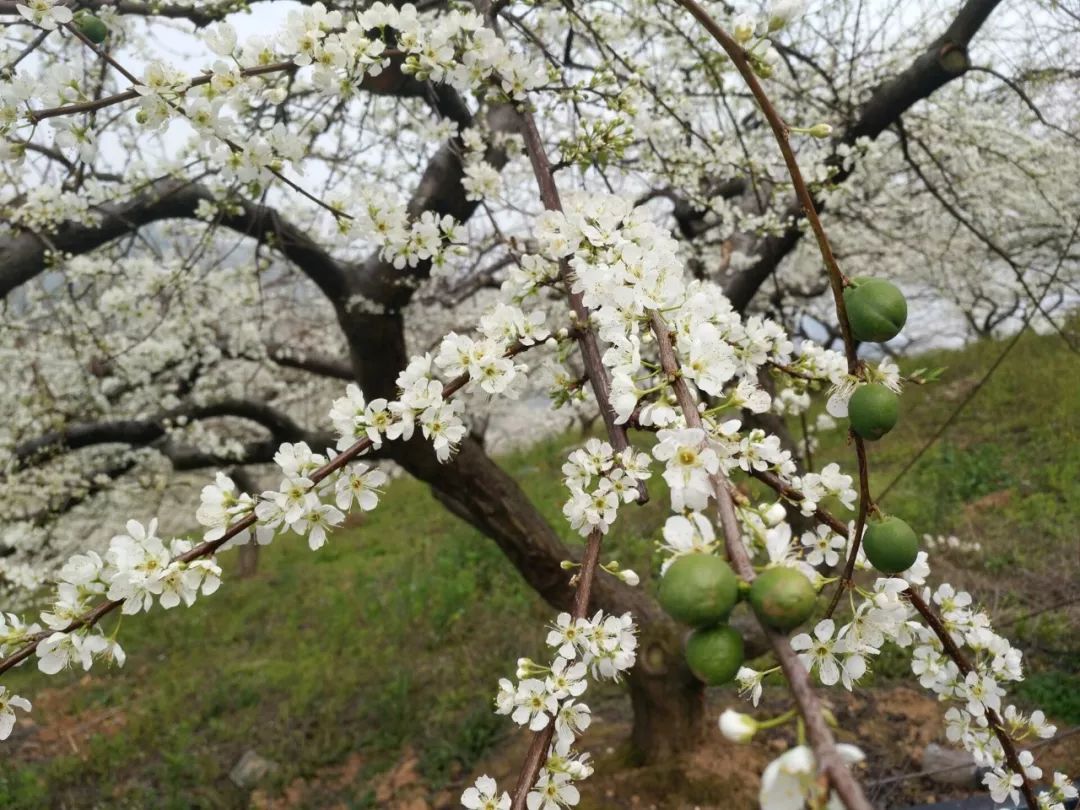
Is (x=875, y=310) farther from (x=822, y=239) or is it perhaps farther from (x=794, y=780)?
(x=794, y=780)

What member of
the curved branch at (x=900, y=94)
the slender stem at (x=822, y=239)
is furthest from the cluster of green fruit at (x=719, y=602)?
the curved branch at (x=900, y=94)

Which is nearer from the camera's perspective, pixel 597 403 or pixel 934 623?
pixel 934 623

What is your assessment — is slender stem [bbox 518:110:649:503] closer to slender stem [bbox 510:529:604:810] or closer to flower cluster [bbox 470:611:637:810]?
slender stem [bbox 510:529:604:810]

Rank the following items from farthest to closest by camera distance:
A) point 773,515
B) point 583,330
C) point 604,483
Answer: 1. point 583,330
2. point 604,483
3. point 773,515

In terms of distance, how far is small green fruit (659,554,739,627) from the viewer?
666 millimetres

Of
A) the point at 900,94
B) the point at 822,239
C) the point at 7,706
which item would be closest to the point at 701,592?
the point at 822,239

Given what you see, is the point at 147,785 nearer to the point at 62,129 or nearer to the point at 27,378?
the point at 27,378

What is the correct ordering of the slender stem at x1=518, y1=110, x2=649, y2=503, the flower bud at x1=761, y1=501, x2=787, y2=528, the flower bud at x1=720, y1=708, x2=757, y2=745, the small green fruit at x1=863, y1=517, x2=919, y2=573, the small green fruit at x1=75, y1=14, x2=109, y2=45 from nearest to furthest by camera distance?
the flower bud at x1=720, y1=708, x2=757, y2=745 → the flower bud at x1=761, y1=501, x2=787, y2=528 → the small green fruit at x1=863, y1=517, x2=919, y2=573 → the slender stem at x1=518, y1=110, x2=649, y2=503 → the small green fruit at x1=75, y1=14, x2=109, y2=45

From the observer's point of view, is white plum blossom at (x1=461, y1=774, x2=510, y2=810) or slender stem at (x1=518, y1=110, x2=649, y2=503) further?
slender stem at (x1=518, y1=110, x2=649, y2=503)

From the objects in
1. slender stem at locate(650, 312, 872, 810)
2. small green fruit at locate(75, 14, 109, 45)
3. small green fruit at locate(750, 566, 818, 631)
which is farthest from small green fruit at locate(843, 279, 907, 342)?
small green fruit at locate(75, 14, 109, 45)

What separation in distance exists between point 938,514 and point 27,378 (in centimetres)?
756

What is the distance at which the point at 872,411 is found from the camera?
879mm

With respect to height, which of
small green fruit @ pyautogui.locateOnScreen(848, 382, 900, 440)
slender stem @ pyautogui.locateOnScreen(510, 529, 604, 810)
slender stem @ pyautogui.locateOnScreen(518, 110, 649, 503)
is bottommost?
slender stem @ pyautogui.locateOnScreen(510, 529, 604, 810)

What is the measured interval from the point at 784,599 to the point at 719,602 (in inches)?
2.4
